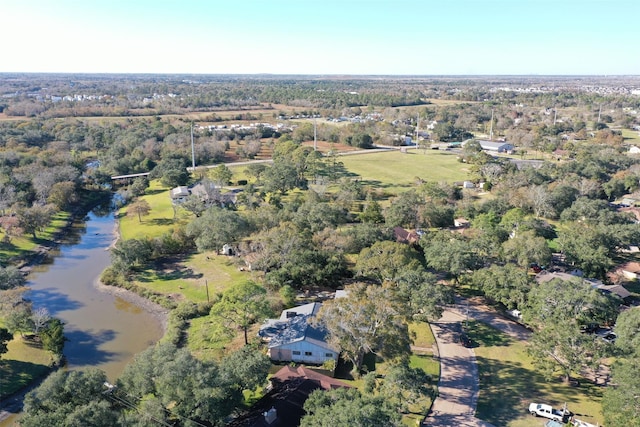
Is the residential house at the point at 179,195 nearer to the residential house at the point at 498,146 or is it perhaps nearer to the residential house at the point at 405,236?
the residential house at the point at 405,236

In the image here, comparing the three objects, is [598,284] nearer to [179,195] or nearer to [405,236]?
[405,236]

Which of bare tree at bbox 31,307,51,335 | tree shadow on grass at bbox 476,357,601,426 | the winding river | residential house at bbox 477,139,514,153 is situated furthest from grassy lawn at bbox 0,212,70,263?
residential house at bbox 477,139,514,153

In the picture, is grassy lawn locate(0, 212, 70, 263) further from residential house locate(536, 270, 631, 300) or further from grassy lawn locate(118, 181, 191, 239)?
residential house locate(536, 270, 631, 300)

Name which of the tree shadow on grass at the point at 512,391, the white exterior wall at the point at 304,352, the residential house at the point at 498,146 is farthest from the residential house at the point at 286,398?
the residential house at the point at 498,146

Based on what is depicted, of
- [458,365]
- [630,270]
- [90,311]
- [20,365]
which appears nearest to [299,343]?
[458,365]

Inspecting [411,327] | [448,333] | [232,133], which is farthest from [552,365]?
[232,133]

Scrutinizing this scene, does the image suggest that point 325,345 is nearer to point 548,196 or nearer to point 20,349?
point 20,349
